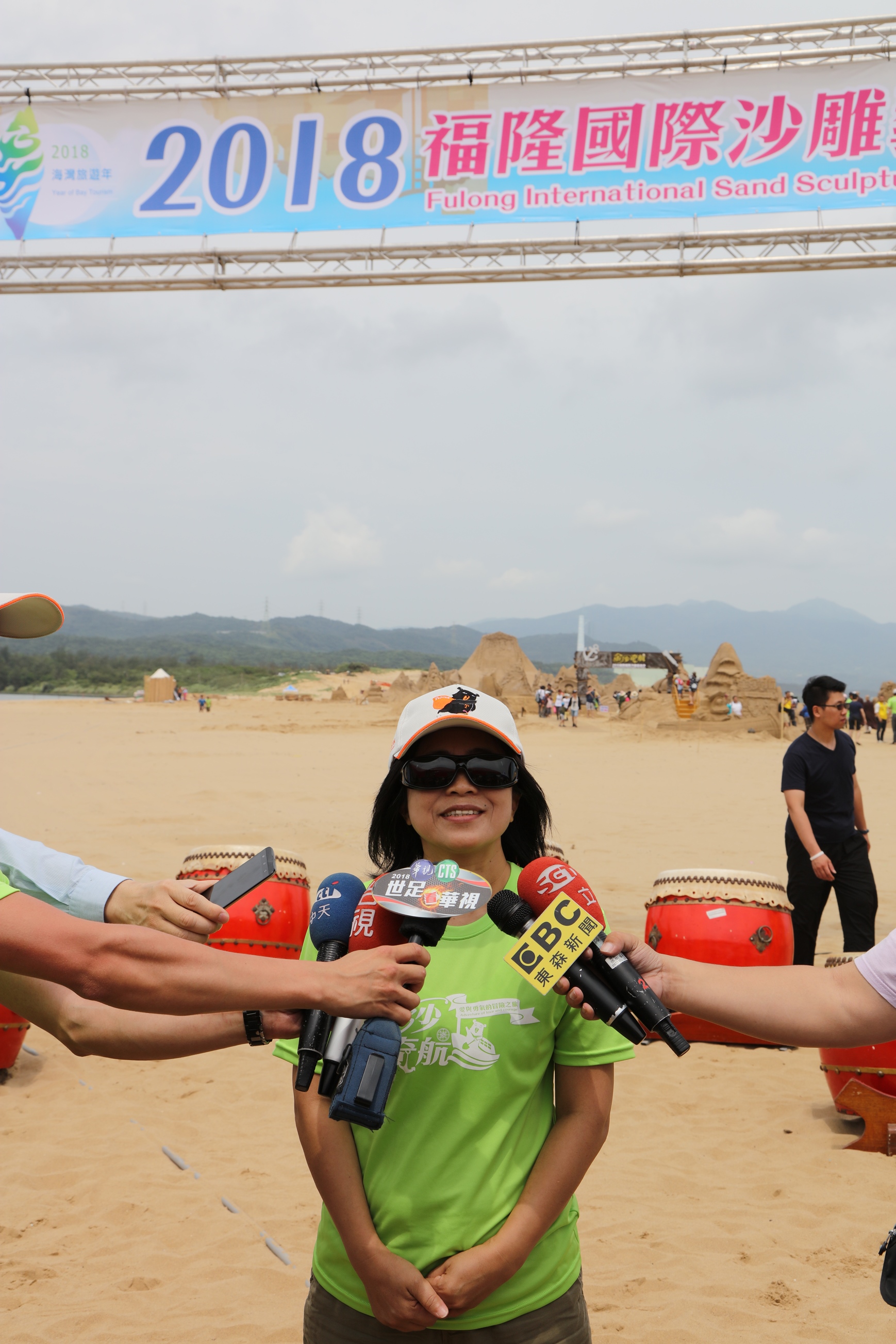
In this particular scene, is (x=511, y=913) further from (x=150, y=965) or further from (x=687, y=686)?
(x=687, y=686)

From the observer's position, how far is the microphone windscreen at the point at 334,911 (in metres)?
1.88

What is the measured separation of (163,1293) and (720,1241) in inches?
85.6

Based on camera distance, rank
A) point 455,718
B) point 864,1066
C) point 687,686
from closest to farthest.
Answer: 1. point 455,718
2. point 864,1066
3. point 687,686

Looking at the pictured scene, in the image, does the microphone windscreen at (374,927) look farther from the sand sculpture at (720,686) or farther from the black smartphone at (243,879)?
the sand sculpture at (720,686)

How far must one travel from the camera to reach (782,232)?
735cm

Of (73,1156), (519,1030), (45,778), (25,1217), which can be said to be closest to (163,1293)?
(25,1217)

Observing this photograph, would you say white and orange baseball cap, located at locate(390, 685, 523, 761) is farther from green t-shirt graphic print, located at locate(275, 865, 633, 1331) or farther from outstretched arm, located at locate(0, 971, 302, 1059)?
outstretched arm, located at locate(0, 971, 302, 1059)

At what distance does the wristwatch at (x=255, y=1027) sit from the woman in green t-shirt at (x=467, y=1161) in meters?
0.18

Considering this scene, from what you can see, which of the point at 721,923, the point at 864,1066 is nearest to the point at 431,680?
the point at 721,923

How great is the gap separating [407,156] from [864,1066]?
289 inches

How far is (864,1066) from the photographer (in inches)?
180

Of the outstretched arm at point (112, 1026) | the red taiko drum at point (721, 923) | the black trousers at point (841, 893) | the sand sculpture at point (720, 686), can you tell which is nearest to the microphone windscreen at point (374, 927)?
the outstretched arm at point (112, 1026)

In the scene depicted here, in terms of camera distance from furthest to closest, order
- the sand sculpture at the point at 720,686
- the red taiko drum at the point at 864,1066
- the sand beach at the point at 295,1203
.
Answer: the sand sculpture at the point at 720,686, the red taiko drum at the point at 864,1066, the sand beach at the point at 295,1203

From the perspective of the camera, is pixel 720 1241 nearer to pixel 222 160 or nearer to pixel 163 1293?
pixel 163 1293
